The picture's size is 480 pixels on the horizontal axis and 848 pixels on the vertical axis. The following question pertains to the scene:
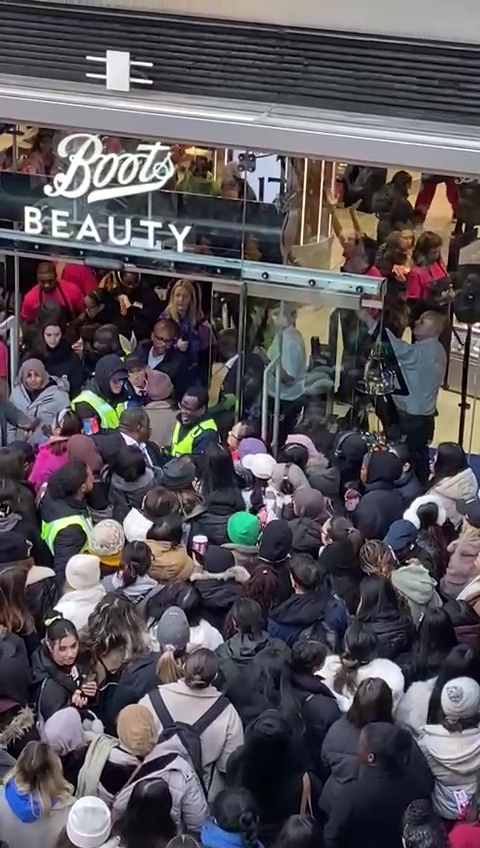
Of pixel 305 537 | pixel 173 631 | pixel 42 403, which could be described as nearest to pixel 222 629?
pixel 173 631

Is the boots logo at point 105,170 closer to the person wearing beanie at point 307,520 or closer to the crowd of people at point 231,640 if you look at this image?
the crowd of people at point 231,640

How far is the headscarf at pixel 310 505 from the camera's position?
652 centimetres

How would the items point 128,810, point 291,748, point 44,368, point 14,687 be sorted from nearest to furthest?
point 128,810, point 291,748, point 14,687, point 44,368

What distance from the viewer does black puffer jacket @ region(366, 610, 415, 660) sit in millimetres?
5371

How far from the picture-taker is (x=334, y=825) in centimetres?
453

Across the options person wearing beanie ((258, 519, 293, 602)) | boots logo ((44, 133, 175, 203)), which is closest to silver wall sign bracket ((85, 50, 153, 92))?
boots logo ((44, 133, 175, 203))

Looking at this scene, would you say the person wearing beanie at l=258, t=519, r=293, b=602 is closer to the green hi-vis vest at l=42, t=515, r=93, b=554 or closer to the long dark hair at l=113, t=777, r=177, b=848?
the green hi-vis vest at l=42, t=515, r=93, b=554

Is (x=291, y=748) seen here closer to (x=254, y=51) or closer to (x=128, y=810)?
(x=128, y=810)

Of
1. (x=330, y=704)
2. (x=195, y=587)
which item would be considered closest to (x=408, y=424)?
(x=195, y=587)

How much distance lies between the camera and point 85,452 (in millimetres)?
6844

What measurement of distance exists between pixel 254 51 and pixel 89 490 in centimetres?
273

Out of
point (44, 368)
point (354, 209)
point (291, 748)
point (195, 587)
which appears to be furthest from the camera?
point (354, 209)

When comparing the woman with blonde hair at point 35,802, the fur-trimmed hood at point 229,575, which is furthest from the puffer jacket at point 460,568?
the woman with blonde hair at point 35,802

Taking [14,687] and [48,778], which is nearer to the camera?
[48,778]
